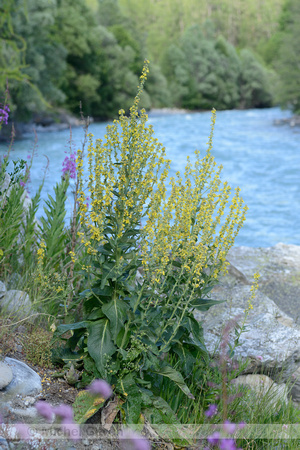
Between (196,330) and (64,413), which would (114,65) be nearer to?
(196,330)

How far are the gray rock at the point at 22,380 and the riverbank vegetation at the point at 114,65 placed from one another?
9501 mm

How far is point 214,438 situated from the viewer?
2.98 meters

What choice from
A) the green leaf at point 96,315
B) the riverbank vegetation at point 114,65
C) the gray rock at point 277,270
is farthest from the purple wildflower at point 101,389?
the riverbank vegetation at point 114,65

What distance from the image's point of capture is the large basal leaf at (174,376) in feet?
10.4

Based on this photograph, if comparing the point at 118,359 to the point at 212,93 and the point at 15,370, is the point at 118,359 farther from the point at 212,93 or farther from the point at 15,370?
the point at 212,93

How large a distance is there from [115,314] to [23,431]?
2.75 ft

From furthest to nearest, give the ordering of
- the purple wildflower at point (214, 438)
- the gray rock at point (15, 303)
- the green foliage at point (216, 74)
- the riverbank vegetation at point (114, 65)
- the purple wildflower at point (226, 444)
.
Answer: the green foliage at point (216, 74), the riverbank vegetation at point (114, 65), the gray rock at point (15, 303), the purple wildflower at point (214, 438), the purple wildflower at point (226, 444)

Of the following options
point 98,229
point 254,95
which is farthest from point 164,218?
point 254,95

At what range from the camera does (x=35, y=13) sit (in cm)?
2602

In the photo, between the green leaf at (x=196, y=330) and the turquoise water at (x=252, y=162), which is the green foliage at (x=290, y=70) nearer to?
the turquoise water at (x=252, y=162)

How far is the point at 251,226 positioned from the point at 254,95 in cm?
5237

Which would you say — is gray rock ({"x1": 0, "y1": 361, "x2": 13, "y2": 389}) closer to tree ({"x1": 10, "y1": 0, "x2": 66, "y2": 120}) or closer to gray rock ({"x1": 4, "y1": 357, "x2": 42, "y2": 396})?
gray rock ({"x1": 4, "y1": 357, "x2": 42, "y2": 396})

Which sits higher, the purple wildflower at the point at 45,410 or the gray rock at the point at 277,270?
the purple wildflower at the point at 45,410

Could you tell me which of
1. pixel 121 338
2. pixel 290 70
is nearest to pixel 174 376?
pixel 121 338
